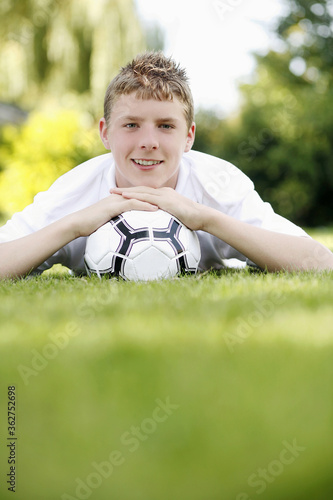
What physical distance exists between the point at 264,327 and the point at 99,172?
2.09 m

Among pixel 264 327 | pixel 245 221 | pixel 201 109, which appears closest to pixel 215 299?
pixel 264 327

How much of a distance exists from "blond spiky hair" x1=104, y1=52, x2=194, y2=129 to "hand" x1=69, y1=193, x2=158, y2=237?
1.87ft

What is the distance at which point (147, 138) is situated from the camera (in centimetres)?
267

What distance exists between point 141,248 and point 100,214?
29 cm

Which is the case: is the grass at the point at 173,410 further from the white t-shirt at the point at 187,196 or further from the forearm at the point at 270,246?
the white t-shirt at the point at 187,196

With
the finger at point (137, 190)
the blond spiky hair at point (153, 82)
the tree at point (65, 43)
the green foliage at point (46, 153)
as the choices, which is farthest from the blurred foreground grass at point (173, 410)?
the tree at point (65, 43)

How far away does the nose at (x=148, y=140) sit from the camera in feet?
8.71

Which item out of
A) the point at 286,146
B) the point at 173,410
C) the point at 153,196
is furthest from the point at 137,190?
the point at 286,146

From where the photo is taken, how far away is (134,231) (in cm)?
251

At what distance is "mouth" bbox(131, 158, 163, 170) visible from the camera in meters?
2.76

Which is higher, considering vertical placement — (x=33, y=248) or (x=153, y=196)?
(x=153, y=196)

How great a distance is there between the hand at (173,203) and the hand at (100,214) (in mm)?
36

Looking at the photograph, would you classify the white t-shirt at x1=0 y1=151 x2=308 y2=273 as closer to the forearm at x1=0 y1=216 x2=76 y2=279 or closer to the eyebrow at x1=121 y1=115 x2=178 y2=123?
the forearm at x1=0 y1=216 x2=76 y2=279

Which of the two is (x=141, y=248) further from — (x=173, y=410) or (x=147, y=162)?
(x=173, y=410)
